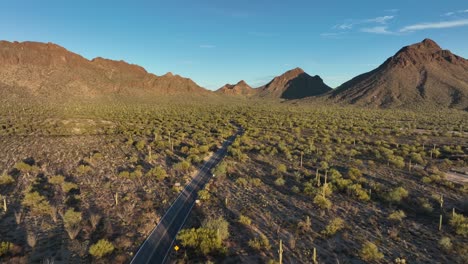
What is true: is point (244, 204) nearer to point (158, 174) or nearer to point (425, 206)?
point (158, 174)

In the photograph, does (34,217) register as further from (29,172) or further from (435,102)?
(435,102)

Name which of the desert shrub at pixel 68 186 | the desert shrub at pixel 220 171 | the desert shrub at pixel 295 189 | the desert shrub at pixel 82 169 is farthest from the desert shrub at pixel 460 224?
the desert shrub at pixel 82 169

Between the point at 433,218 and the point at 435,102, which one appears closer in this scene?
the point at 433,218

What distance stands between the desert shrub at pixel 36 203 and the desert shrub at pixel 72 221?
164 cm

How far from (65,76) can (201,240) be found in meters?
129

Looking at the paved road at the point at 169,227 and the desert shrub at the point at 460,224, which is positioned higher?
the desert shrub at the point at 460,224

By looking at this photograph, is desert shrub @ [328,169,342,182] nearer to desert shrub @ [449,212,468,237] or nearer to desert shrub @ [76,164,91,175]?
desert shrub @ [449,212,468,237]

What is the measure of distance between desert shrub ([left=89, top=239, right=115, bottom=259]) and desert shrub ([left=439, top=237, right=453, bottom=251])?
15327 millimetres

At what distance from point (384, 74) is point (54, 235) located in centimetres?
17178

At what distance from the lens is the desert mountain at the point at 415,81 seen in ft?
412

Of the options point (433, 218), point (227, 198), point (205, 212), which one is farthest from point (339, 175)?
point (205, 212)

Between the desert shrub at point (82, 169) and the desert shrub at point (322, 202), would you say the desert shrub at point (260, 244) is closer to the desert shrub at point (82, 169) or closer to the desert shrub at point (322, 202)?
the desert shrub at point (322, 202)

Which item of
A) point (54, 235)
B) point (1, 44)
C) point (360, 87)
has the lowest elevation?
point (54, 235)

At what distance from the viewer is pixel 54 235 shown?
15.3 metres
